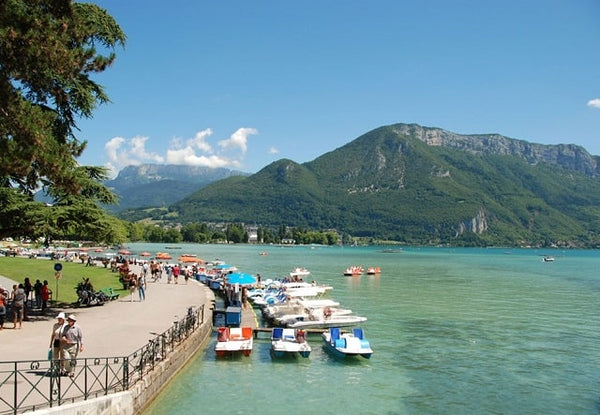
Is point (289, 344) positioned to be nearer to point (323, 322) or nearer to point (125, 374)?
point (323, 322)

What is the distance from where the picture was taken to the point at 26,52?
12211 mm

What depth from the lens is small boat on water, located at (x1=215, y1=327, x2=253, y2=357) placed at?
21234 mm

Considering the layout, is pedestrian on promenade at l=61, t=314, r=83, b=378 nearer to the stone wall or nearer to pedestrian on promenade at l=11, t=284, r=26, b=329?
the stone wall

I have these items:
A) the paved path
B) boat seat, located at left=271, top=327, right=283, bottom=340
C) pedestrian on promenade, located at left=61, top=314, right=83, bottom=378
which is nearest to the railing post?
pedestrian on promenade, located at left=61, top=314, right=83, bottom=378

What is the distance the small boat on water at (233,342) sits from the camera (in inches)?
836

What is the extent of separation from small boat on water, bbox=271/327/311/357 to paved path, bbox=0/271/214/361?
4540 millimetres

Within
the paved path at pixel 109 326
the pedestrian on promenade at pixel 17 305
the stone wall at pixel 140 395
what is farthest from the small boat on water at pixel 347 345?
the pedestrian on promenade at pixel 17 305

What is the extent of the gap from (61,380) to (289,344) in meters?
10.6

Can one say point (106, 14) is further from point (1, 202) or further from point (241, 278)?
point (241, 278)

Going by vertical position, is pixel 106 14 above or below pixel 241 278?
above

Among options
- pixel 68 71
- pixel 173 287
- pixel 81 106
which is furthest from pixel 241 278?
pixel 68 71

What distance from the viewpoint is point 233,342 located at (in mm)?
21922

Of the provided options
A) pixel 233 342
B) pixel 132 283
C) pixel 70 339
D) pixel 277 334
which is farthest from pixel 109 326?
pixel 132 283

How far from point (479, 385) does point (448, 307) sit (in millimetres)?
22189
